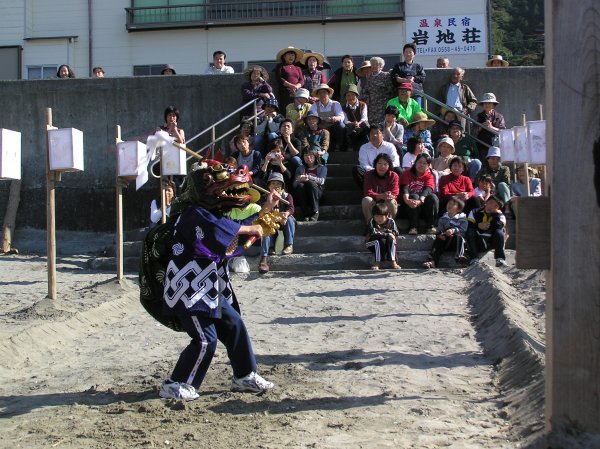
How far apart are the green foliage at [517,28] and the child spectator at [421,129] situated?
2049cm

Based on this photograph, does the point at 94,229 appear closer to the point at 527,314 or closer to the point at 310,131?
the point at 310,131

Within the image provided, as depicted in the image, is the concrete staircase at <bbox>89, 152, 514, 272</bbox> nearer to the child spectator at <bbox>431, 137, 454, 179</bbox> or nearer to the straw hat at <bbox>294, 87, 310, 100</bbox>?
the child spectator at <bbox>431, 137, 454, 179</bbox>

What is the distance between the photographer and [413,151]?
14.7m

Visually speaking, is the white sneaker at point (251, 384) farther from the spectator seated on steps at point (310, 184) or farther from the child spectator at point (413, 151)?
the child spectator at point (413, 151)

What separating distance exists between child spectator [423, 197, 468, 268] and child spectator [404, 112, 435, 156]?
222 cm

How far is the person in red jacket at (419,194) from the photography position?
13625mm

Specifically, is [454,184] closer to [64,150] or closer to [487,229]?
[487,229]

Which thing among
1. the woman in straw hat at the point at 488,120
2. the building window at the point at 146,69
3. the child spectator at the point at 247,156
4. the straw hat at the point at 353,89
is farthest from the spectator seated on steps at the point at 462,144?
the building window at the point at 146,69

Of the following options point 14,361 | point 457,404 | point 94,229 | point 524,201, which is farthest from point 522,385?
point 94,229

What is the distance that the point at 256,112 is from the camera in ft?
52.4

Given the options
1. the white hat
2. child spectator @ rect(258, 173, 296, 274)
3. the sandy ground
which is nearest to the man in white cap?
child spectator @ rect(258, 173, 296, 274)

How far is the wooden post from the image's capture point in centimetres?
394

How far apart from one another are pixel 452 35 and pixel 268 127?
31.3 feet

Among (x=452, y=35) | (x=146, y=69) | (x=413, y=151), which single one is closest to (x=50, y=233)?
(x=413, y=151)
